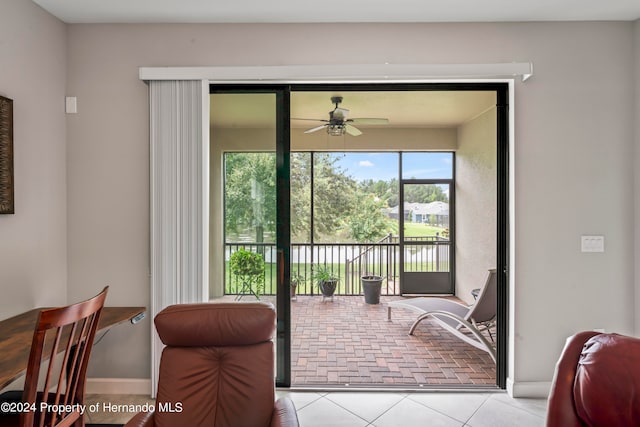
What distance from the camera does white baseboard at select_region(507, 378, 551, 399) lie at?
2.48 meters

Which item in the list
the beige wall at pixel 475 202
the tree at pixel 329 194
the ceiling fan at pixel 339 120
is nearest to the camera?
the ceiling fan at pixel 339 120

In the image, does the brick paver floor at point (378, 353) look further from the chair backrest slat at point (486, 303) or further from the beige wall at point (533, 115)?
the beige wall at point (533, 115)

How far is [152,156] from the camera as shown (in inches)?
97.7

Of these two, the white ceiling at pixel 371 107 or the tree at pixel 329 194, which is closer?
the white ceiling at pixel 371 107

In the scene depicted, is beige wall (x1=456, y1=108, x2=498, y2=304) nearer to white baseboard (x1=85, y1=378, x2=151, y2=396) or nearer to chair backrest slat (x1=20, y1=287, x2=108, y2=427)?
white baseboard (x1=85, y1=378, x2=151, y2=396)

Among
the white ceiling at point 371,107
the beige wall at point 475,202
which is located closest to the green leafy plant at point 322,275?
the beige wall at point 475,202

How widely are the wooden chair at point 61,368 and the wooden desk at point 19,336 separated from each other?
0.09 m

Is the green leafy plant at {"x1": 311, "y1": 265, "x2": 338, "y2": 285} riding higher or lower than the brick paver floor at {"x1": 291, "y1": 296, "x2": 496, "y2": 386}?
higher

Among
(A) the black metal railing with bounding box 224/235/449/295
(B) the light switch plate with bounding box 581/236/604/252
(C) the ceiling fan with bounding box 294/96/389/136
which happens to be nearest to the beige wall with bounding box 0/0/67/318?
(C) the ceiling fan with bounding box 294/96/389/136

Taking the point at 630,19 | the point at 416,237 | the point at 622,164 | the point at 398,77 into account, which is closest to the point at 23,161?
the point at 398,77

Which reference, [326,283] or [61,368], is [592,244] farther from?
[326,283]

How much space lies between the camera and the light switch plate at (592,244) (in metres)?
2.48

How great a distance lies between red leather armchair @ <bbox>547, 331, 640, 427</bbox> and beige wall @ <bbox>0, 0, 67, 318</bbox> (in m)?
2.91

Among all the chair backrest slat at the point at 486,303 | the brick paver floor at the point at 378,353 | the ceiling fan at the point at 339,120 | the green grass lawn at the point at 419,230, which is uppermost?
the ceiling fan at the point at 339,120
